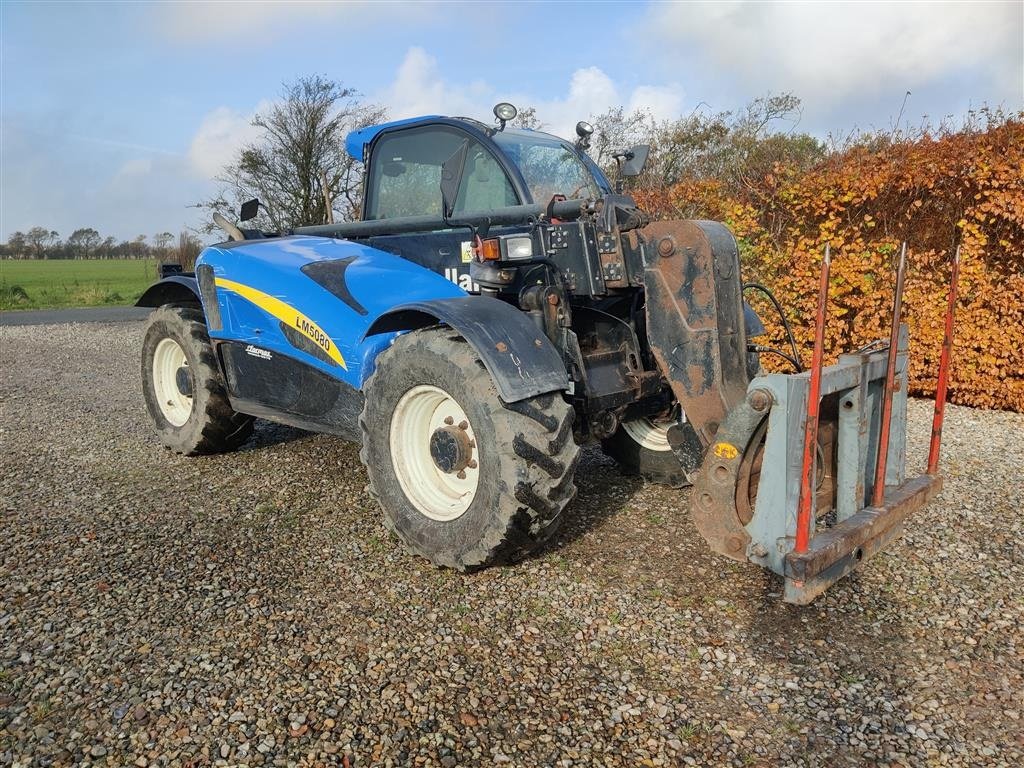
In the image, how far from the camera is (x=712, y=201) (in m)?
9.10

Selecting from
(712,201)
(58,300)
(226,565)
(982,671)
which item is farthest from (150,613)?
(58,300)

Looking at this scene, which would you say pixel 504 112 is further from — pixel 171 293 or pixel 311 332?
pixel 171 293

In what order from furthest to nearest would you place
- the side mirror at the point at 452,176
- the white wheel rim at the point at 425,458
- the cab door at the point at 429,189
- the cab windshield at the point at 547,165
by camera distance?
the cab windshield at the point at 547,165 < the cab door at the point at 429,189 < the side mirror at the point at 452,176 < the white wheel rim at the point at 425,458

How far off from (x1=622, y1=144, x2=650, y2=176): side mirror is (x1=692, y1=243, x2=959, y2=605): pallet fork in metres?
2.04

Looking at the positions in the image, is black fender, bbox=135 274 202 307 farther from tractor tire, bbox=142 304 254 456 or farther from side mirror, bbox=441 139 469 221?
side mirror, bbox=441 139 469 221

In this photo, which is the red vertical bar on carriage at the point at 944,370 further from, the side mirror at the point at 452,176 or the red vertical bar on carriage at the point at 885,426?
the side mirror at the point at 452,176

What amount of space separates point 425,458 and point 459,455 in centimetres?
36

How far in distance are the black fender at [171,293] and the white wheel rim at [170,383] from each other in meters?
0.37

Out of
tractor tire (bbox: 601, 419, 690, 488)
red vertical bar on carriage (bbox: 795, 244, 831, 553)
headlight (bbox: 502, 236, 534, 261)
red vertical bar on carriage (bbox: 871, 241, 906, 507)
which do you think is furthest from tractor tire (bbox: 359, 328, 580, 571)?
tractor tire (bbox: 601, 419, 690, 488)

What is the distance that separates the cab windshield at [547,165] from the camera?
4691mm

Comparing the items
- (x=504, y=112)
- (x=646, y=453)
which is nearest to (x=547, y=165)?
(x=504, y=112)

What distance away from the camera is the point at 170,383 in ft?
21.1

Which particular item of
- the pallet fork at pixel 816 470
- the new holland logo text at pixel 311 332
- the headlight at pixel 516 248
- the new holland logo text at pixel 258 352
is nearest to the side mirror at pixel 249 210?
the new holland logo text at pixel 258 352

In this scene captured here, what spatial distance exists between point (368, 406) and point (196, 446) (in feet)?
8.10
